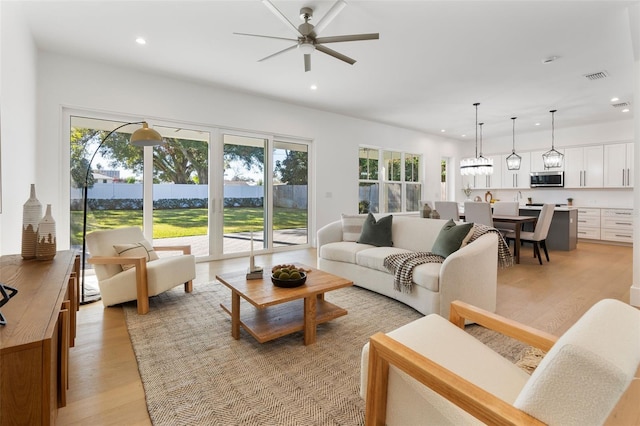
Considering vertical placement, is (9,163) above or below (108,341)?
above

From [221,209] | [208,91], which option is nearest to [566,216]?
[221,209]

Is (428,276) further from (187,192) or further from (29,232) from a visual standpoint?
(187,192)

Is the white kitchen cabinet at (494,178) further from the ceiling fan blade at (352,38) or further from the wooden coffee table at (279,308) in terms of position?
the wooden coffee table at (279,308)

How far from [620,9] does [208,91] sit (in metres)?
5.08

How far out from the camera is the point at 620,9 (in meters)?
2.83

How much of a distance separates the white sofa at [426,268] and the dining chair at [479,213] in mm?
1931

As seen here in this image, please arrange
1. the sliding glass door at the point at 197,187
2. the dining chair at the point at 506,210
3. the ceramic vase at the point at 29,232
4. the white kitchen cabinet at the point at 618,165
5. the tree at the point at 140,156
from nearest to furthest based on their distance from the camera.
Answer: the ceramic vase at the point at 29,232 < the tree at the point at 140,156 < the sliding glass door at the point at 197,187 < the dining chair at the point at 506,210 < the white kitchen cabinet at the point at 618,165

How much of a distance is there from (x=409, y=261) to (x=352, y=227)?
134 cm

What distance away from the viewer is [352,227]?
13.6 ft

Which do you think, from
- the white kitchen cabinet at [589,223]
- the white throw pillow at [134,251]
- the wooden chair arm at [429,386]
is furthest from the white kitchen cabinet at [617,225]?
the white throw pillow at [134,251]

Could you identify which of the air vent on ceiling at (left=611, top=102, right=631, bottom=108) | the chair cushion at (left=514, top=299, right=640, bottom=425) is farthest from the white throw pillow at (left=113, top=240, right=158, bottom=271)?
A: the air vent on ceiling at (left=611, top=102, right=631, bottom=108)

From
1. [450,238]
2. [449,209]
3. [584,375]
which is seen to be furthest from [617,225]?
[584,375]

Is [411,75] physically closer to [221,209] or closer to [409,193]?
[221,209]

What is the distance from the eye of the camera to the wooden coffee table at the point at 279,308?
2145 mm
